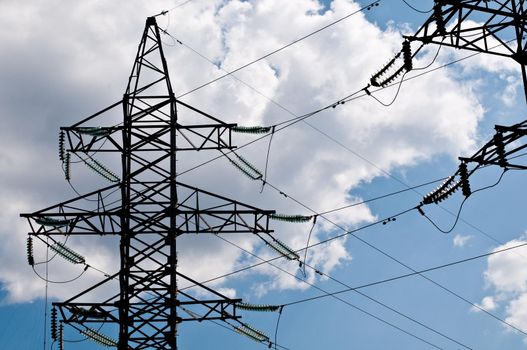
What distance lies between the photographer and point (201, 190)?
96.3 ft

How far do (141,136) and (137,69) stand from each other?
94.0 inches

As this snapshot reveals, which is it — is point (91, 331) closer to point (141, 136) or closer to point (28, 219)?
point (28, 219)

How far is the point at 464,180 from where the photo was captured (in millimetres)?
23172

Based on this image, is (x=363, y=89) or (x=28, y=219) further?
(x=28, y=219)

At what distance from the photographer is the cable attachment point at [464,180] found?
75.9 feet

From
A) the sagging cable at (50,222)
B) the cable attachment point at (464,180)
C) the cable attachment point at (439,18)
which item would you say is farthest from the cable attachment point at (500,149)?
the sagging cable at (50,222)

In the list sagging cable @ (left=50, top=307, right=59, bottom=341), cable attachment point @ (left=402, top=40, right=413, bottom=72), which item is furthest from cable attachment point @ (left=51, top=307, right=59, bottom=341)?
cable attachment point @ (left=402, top=40, right=413, bottom=72)

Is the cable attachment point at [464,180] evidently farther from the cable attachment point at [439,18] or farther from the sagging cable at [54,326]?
the sagging cable at [54,326]

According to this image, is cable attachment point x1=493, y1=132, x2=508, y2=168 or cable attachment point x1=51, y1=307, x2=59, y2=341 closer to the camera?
cable attachment point x1=493, y1=132, x2=508, y2=168

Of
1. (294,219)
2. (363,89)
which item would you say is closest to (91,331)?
(294,219)

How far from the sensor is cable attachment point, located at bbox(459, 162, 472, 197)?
2312cm

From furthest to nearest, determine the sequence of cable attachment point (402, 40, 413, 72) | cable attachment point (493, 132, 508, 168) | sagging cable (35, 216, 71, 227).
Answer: sagging cable (35, 216, 71, 227), cable attachment point (402, 40, 413, 72), cable attachment point (493, 132, 508, 168)

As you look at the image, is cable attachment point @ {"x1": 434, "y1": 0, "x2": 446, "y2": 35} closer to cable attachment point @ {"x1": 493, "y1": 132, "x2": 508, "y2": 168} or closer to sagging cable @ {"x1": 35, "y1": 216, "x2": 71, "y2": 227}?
cable attachment point @ {"x1": 493, "y1": 132, "x2": 508, "y2": 168}

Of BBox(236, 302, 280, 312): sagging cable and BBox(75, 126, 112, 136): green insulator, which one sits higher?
BBox(75, 126, 112, 136): green insulator
